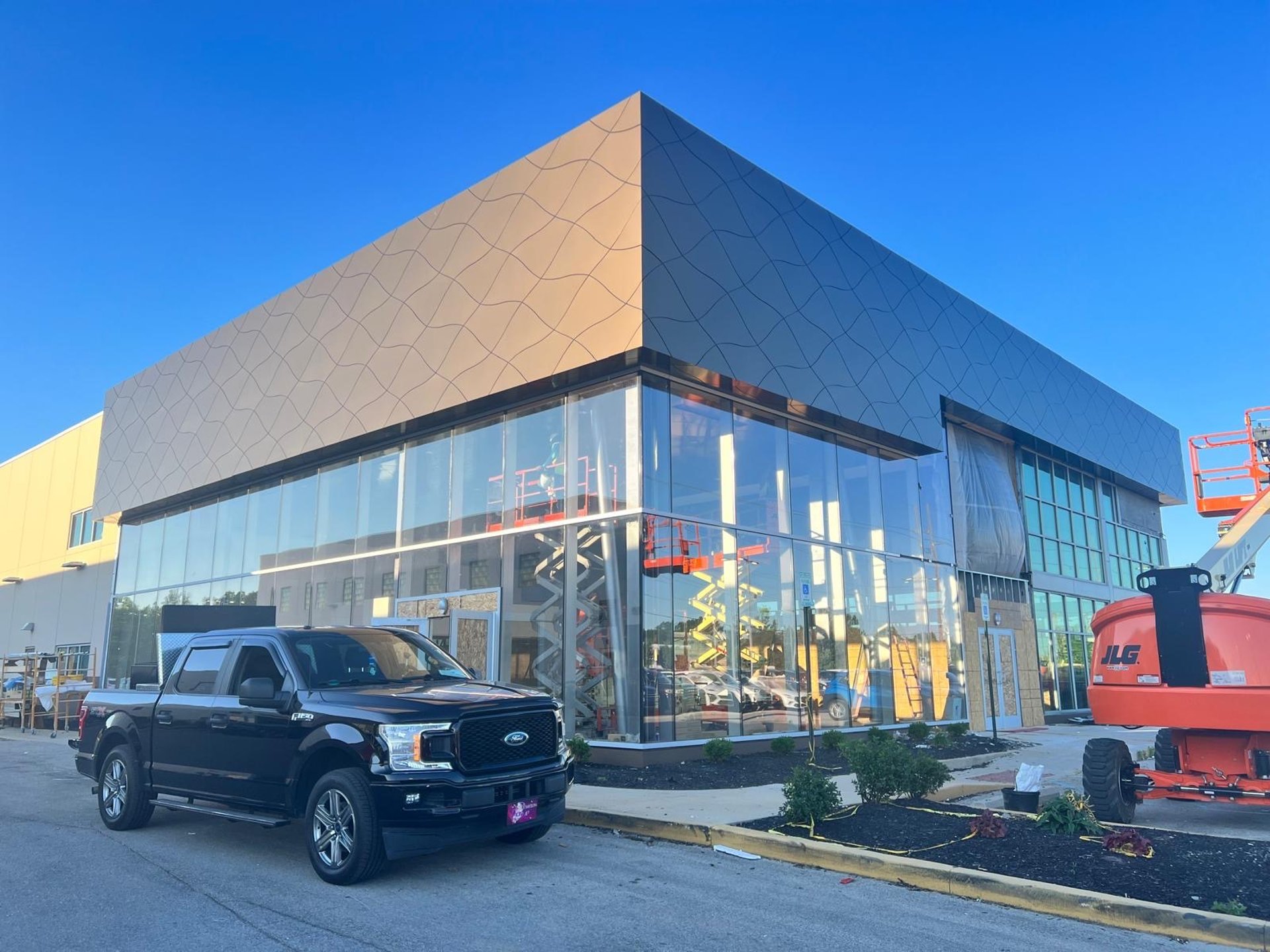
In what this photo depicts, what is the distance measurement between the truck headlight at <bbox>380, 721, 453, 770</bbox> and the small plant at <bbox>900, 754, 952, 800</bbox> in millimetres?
4762

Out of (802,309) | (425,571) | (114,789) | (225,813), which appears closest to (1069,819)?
(225,813)

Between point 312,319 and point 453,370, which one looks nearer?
point 453,370

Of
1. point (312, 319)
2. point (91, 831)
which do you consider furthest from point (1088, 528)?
point (91, 831)

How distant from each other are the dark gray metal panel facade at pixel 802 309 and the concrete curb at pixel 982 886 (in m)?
7.74

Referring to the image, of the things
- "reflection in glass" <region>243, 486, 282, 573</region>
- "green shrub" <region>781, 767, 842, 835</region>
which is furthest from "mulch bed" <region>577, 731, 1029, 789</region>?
"reflection in glass" <region>243, 486, 282, 573</region>

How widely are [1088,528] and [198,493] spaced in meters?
26.8

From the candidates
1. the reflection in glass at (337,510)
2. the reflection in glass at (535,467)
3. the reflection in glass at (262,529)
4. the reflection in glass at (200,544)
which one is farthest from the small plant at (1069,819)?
the reflection in glass at (200,544)

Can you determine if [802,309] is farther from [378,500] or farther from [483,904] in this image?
[483,904]

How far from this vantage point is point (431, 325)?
18125mm

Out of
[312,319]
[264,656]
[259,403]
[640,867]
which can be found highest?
[312,319]

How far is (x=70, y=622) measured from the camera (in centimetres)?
3175

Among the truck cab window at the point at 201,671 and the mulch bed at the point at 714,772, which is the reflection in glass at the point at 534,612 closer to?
the mulch bed at the point at 714,772

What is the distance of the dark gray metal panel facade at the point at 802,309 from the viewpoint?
14.9 m

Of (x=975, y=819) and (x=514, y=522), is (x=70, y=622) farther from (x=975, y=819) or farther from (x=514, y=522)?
(x=975, y=819)
